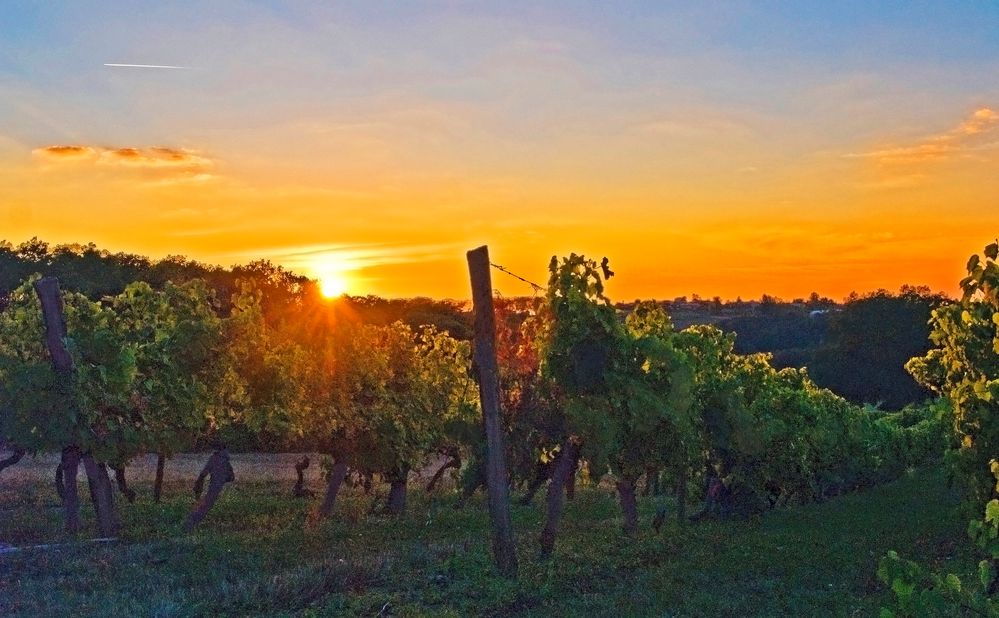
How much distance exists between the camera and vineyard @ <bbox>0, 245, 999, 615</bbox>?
12.5m

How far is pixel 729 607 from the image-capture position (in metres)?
11.9

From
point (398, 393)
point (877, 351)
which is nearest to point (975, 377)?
point (398, 393)

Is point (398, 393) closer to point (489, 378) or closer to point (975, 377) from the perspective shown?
point (489, 378)

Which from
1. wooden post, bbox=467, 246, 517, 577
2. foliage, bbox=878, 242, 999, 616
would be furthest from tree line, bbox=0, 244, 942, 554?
wooden post, bbox=467, 246, 517, 577

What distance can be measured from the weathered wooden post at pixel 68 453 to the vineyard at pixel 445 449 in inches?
1.9

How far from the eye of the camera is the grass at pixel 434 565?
11.7 meters

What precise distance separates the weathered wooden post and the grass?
47 centimetres

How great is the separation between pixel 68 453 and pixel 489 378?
9.38 meters

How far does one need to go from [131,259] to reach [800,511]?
6360 cm

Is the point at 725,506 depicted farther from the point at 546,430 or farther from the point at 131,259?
the point at 131,259

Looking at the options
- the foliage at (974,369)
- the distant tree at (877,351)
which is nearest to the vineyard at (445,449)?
the foliage at (974,369)

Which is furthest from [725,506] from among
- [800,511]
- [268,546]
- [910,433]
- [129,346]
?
[910,433]

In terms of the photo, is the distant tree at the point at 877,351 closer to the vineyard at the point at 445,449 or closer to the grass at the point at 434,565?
the vineyard at the point at 445,449

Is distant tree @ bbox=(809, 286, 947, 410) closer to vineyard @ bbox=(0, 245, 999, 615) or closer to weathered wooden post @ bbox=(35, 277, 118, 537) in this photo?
vineyard @ bbox=(0, 245, 999, 615)
